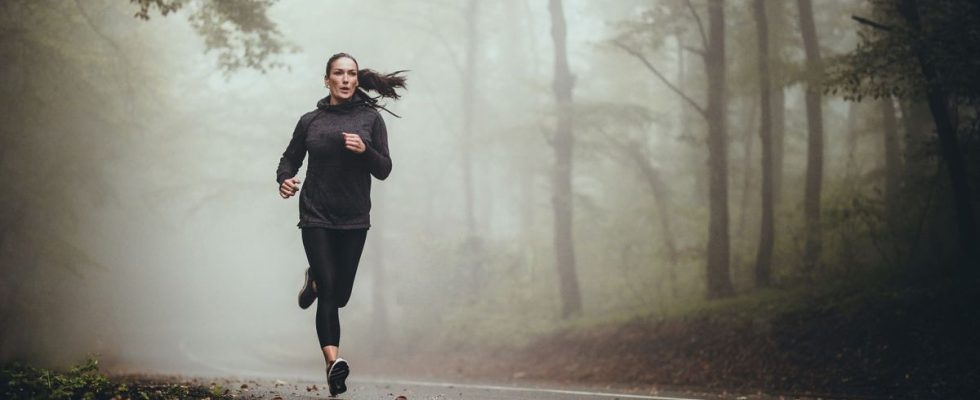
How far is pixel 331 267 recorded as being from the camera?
16.7 feet

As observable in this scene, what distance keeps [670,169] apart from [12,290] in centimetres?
2006

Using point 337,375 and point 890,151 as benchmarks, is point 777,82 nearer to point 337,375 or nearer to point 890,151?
point 890,151

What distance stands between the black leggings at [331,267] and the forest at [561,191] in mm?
1334

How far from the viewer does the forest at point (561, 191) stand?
10.1 metres

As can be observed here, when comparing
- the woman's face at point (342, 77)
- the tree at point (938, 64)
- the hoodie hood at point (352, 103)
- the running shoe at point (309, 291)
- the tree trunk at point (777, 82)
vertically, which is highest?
the tree trunk at point (777, 82)

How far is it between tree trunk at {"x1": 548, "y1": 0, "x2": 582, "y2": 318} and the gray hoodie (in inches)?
549

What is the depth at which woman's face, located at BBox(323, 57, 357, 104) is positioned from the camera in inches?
199

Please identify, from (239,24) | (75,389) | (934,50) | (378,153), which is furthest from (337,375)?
(239,24)

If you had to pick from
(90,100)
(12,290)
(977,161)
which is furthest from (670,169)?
(12,290)

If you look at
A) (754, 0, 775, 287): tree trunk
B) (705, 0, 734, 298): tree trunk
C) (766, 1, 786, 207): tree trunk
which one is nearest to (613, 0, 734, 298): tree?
(705, 0, 734, 298): tree trunk

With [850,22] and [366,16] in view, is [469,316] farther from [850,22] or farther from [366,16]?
[850,22]

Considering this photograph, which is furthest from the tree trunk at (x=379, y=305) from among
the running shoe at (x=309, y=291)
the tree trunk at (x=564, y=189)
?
the running shoe at (x=309, y=291)

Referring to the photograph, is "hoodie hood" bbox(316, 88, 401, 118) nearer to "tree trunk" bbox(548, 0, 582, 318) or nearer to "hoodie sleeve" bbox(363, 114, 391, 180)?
"hoodie sleeve" bbox(363, 114, 391, 180)

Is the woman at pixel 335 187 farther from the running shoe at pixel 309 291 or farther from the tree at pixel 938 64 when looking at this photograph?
the tree at pixel 938 64
